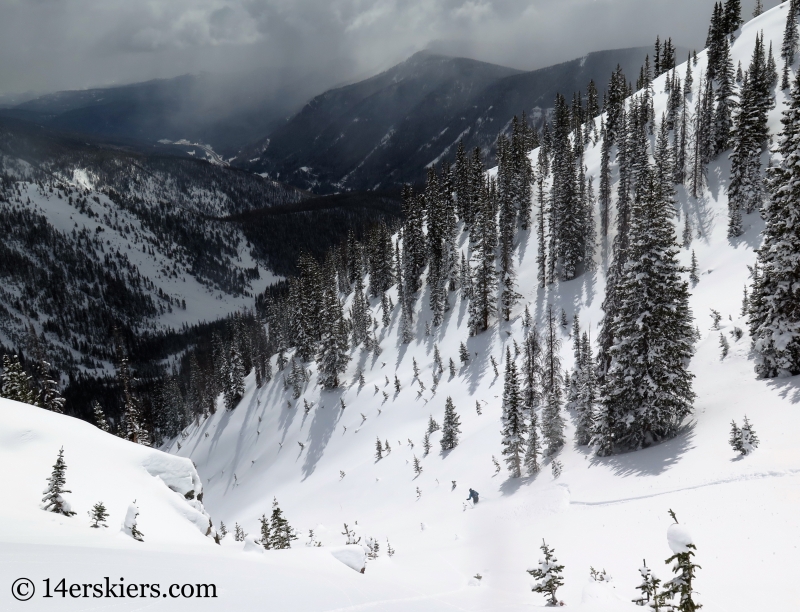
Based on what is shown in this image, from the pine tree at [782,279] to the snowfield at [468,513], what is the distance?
1.30m

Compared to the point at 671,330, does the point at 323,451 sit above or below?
below

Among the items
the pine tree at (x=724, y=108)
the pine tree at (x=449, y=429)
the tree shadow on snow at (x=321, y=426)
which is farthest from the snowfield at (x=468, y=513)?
the pine tree at (x=724, y=108)

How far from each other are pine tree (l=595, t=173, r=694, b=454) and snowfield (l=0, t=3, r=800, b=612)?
4.90 feet

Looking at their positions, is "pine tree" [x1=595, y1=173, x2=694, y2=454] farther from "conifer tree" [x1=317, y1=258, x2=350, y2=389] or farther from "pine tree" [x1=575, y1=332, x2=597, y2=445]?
"conifer tree" [x1=317, y1=258, x2=350, y2=389]

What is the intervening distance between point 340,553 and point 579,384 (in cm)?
2541

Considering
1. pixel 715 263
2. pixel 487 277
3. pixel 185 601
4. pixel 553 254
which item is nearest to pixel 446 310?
pixel 487 277

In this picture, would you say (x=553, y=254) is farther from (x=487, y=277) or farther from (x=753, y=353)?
(x=753, y=353)

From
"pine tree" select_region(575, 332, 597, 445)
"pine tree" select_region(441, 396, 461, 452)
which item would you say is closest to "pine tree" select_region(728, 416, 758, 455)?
"pine tree" select_region(575, 332, 597, 445)

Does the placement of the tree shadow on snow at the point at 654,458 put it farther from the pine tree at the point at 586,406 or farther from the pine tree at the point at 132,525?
the pine tree at the point at 132,525

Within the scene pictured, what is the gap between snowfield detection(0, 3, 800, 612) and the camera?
8.27 m

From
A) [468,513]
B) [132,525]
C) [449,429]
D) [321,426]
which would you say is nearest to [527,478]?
[468,513]

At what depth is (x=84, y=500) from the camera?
48.4ft

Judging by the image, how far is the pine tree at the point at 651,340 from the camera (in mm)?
A: 22547

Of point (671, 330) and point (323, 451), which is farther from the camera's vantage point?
point (323, 451)
